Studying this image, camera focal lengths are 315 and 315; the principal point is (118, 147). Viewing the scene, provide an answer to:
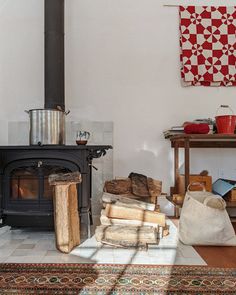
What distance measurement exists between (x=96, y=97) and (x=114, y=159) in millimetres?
657

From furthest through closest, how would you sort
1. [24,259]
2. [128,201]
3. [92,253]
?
[128,201]
[92,253]
[24,259]

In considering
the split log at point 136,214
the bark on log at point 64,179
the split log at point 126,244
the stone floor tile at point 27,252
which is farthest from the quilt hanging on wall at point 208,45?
the stone floor tile at point 27,252

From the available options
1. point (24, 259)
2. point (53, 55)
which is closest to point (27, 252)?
point (24, 259)

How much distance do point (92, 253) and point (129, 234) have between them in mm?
300

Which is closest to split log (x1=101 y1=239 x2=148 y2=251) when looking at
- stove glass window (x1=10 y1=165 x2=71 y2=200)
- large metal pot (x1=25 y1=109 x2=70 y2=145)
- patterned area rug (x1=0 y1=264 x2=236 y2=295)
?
patterned area rug (x1=0 y1=264 x2=236 y2=295)

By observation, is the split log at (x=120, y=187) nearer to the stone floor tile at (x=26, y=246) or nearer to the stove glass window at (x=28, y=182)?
the stove glass window at (x=28, y=182)

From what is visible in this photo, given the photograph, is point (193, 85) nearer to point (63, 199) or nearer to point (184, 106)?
point (184, 106)

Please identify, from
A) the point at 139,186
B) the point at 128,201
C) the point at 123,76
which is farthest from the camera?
the point at 123,76

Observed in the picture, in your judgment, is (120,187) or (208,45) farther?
(208,45)

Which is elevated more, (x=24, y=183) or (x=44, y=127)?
(x=44, y=127)

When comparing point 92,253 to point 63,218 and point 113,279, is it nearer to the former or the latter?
point 63,218

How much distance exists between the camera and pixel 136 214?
2.40m

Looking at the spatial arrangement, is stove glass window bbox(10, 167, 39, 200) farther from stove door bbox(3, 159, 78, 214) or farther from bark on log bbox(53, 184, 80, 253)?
bark on log bbox(53, 184, 80, 253)

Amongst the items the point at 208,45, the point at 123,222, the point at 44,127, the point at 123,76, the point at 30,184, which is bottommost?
the point at 123,222
